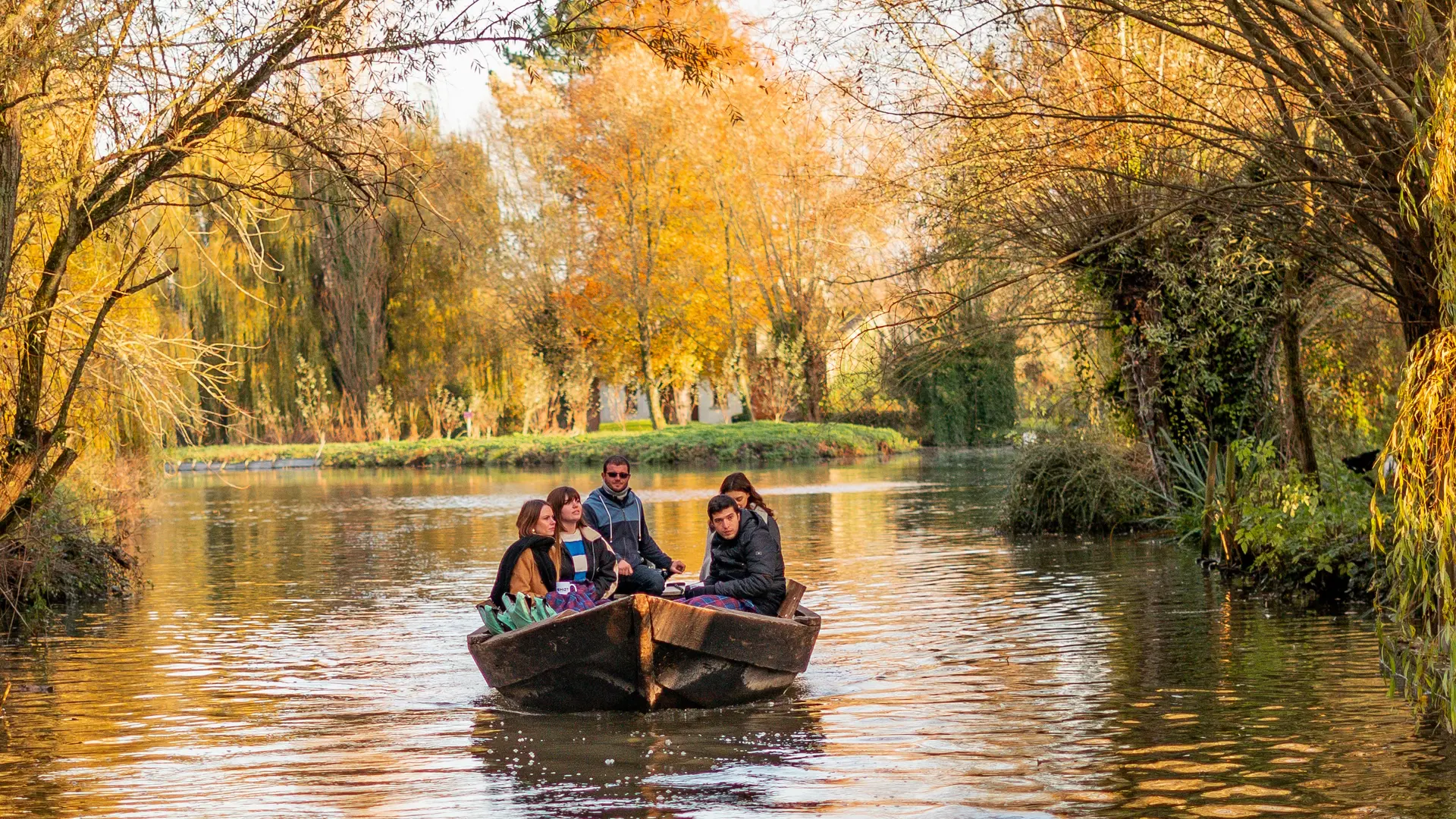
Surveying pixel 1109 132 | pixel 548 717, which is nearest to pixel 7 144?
pixel 548 717

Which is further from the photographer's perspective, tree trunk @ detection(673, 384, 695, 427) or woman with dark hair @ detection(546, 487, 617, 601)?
tree trunk @ detection(673, 384, 695, 427)

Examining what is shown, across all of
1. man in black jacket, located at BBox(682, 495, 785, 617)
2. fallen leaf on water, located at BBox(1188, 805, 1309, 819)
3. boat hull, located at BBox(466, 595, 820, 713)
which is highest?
man in black jacket, located at BBox(682, 495, 785, 617)

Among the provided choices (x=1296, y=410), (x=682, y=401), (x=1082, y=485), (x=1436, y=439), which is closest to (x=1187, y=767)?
(x=1436, y=439)

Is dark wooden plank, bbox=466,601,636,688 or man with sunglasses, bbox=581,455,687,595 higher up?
man with sunglasses, bbox=581,455,687,595

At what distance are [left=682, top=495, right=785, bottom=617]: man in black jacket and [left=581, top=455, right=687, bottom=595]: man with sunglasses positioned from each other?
797 millimetres

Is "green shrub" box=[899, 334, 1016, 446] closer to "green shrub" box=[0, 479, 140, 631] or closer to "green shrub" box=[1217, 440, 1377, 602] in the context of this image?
"green shrub" box=[1217, 440, 1377, 602]

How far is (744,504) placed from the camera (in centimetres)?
1219

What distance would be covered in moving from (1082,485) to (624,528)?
35.8ft

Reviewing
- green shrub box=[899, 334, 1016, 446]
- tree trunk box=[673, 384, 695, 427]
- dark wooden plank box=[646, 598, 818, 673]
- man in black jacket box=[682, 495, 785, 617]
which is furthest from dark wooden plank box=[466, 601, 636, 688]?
tree trunk box=[673, 384, 695, 427]

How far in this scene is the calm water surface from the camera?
8.51m

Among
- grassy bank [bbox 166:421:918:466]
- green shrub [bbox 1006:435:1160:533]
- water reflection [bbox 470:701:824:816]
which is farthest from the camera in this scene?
grassy bank [bbox 166:421:918:466]

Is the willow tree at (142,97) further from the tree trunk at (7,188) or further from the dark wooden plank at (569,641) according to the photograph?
the dark wooden plank at (569,641)

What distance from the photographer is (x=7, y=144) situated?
37.8ft

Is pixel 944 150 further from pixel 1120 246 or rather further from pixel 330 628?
pixel 330 628
